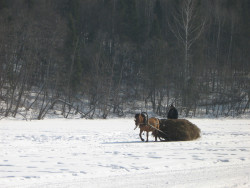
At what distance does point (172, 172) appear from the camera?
27.7ft

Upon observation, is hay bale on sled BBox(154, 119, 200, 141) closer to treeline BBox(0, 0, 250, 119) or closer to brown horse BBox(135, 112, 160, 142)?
brown horse BBox(135, 112, 160, 142)

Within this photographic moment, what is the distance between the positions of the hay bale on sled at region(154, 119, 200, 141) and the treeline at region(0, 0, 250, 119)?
20344 mm

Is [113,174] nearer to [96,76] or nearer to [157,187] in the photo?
[157,187]

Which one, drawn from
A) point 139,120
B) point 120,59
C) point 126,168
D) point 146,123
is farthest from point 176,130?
point 120,59

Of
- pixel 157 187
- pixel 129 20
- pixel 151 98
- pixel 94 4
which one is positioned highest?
pixel 94 4

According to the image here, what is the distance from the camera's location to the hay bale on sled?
1555 cm

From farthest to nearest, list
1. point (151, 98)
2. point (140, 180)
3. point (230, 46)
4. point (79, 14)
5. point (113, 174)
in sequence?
point (79, 14)
point (230, 46)
point (151, 98)
point (113, 174)
point (140, 180)

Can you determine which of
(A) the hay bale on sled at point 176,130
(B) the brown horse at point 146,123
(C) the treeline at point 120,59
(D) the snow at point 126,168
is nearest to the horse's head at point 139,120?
(B) the brown horse at point 146,123

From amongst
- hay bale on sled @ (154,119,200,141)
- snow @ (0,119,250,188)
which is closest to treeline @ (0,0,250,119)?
hay bale on sled @ (154,119,200,141)

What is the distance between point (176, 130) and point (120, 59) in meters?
36.5

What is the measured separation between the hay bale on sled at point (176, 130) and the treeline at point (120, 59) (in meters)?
20.3

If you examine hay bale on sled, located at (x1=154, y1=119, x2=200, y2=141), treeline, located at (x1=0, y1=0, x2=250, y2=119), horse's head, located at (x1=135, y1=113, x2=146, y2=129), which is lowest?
hay bale on sled, located at (x1=154, y1=119, x2=200, y2=141)

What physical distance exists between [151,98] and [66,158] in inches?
1413

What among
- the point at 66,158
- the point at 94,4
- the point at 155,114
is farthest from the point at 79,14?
the point at 66,158
